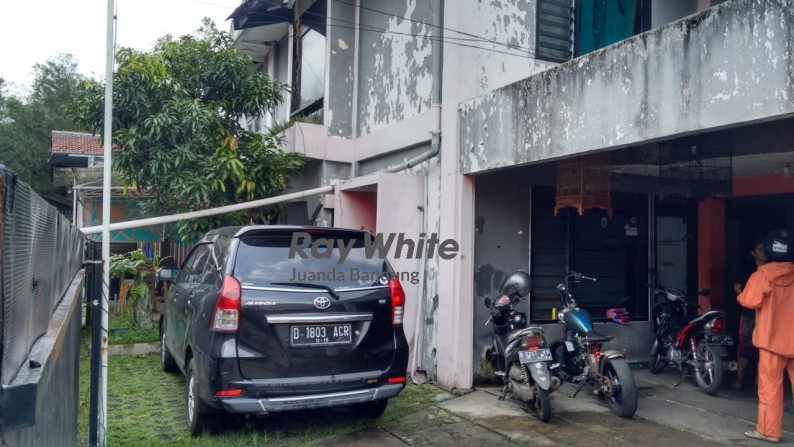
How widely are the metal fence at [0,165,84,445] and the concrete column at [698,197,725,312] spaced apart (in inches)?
320

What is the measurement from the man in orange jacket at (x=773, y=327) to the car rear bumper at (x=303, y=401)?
3.11 metres

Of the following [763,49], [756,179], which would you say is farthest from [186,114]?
[756,179]

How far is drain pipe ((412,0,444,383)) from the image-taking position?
718 centimetres

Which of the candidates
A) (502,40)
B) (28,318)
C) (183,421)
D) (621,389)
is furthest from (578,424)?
(28,318)

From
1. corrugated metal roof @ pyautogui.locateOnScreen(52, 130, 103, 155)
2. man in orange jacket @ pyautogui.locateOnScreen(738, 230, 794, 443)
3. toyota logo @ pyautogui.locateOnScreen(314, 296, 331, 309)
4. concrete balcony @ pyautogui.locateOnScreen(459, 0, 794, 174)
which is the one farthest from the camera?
corrugated metal roof @ pyautogui.locateOnScreen(52, 130, 103, 155)

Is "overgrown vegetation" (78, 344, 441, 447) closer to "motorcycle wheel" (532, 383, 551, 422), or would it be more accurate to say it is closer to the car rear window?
"motorcycle wheel" (532, 383, 551, 422)

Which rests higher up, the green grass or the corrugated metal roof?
the corrugated metal roof

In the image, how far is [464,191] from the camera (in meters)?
6.79

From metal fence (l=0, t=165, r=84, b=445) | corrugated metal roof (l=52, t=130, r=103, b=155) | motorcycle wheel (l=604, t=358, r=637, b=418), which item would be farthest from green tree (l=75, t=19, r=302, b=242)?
corrugated metal roof (l=52, t=130, r=103, b=155)

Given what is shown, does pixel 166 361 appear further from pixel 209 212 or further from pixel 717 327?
pixel 717 327

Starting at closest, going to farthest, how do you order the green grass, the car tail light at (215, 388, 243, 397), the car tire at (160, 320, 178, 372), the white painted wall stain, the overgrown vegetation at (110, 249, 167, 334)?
1. the car tail light at (215, 388, 243, 397)
2. the car tire at (160, 320, 178, 372)
3. the white painted wall stain
4. the green grass
5. the overgrown vegetation at (110, 249, 167, 334)

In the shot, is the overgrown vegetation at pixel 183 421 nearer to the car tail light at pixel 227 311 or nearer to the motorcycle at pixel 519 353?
the motorcycle at pixel 519 353

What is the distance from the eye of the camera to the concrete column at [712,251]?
851 cm

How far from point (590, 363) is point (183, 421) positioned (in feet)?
12.8
